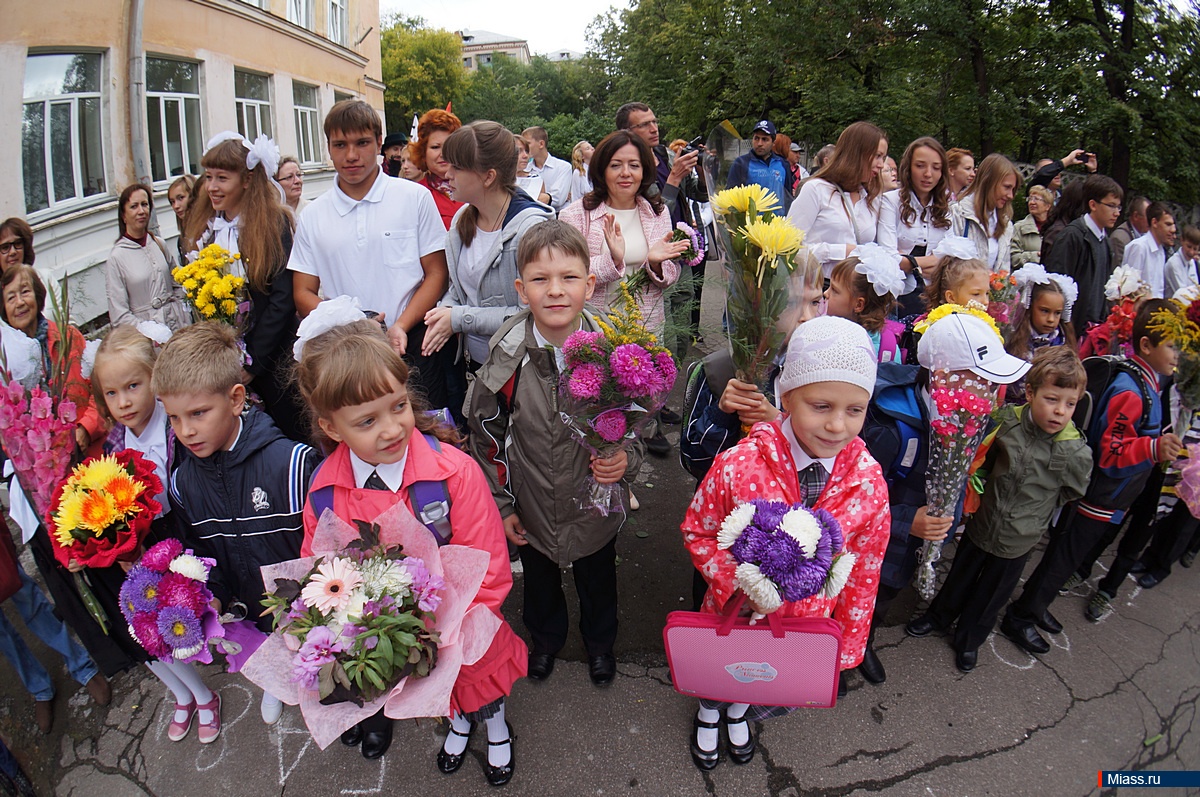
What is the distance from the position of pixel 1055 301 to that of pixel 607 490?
2.78 meters

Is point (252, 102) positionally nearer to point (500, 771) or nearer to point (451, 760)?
point (451, 760)

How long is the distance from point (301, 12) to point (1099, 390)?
71.8 ft

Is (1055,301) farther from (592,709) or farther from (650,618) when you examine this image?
(592,709)

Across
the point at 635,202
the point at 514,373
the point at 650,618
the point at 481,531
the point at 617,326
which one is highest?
the point at 635,202

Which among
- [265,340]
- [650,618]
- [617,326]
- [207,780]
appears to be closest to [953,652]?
[650,618]

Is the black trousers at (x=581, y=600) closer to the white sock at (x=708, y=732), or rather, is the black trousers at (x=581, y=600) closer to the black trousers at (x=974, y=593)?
the white sock at (x=708, y=732)

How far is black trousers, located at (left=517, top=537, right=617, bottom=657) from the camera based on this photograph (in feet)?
8.60

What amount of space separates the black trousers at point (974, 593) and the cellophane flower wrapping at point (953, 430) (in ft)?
1.94

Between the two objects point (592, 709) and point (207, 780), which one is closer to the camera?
point (207, 780)

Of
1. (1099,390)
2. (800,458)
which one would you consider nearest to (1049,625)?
(1099,390)

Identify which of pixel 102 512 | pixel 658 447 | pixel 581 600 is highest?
pixel 102 512

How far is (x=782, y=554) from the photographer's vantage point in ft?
5.16

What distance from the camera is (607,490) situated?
2.35 meters

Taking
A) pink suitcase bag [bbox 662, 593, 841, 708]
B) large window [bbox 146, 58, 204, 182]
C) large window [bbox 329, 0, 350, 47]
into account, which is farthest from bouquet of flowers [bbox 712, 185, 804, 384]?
large window [bbox 329, 0, 350, 47]
